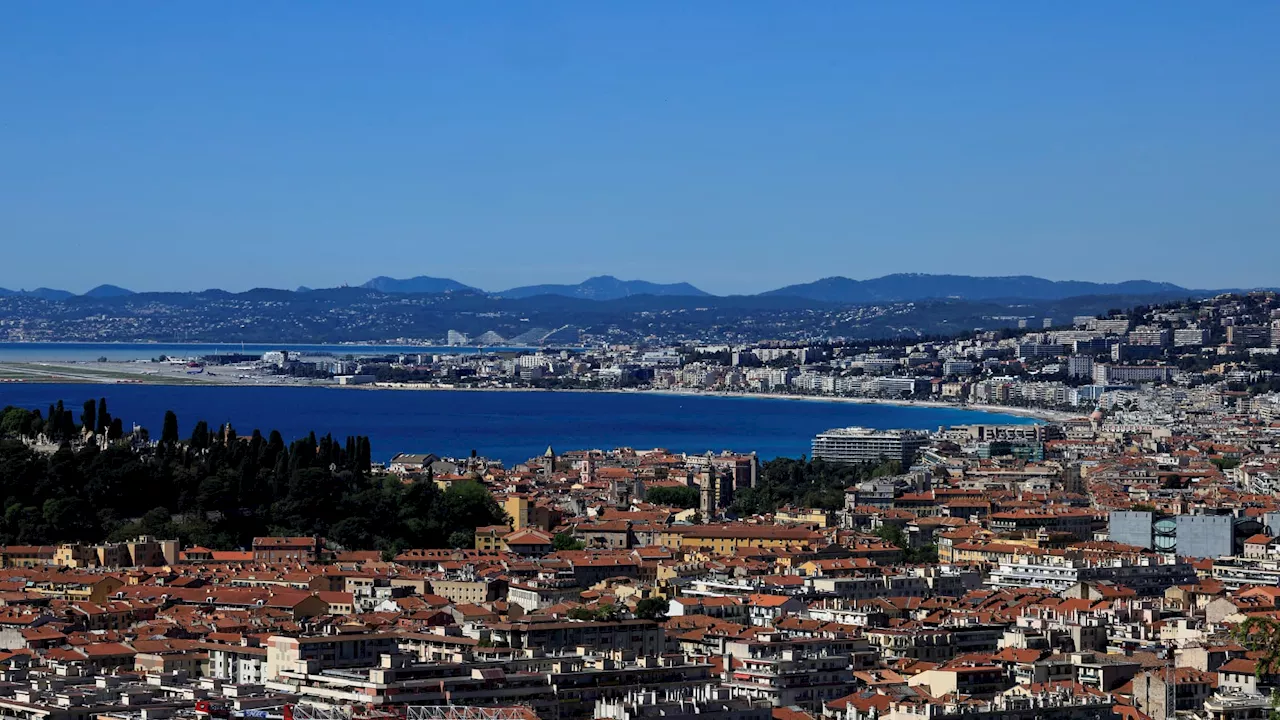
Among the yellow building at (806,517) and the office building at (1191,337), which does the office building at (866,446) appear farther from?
the office building at (1191,337)

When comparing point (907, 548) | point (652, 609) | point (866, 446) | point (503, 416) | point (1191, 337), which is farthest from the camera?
point (1191, 337)

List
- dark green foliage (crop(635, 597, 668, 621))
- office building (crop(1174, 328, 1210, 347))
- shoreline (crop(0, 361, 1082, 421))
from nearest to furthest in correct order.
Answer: dark green foliage (crop(635, 597, 668, 621))
shoreline (crop(0, 361, 1082, 421))
office building (crop(1174, 328, 1210, 347))

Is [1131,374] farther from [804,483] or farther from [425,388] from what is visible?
[804,483]

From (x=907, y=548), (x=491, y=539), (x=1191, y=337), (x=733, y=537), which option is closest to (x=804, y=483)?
(x=907, y=548)

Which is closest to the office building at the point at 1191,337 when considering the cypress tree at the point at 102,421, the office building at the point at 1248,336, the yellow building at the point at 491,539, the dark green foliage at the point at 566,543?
the office building at the point at 1248,336

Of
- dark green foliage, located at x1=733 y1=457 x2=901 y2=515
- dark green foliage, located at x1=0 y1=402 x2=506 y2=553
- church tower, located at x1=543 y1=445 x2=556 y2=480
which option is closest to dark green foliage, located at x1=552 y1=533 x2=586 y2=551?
dark green foliage, located at x1=0 y1=402 x2=506 y2=553

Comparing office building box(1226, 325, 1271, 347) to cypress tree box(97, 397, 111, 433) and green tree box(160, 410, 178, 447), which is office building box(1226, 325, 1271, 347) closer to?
cypress tree box(97, 397, 111, 433)

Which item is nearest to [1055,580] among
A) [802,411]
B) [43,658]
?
[43,658]

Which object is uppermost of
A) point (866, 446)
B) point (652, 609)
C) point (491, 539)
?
point (652, 609)
